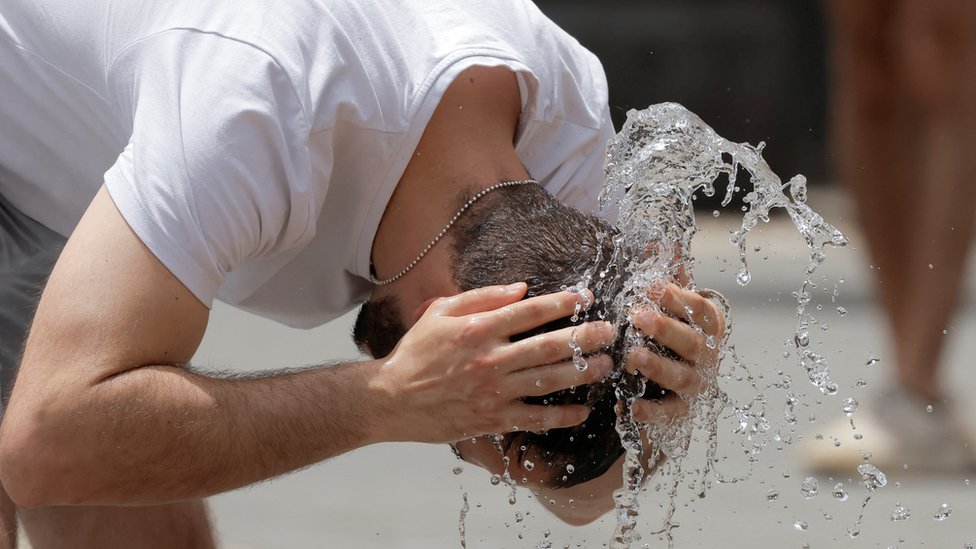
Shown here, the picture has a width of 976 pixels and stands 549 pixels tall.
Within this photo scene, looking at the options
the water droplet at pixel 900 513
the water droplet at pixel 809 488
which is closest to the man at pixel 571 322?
the water droplet at pixel 809 488

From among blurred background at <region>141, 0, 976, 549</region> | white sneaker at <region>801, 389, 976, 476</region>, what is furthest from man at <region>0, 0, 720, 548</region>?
white sneaker at <region>801, 389, 976, 476</region>

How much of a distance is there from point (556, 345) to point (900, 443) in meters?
1.86

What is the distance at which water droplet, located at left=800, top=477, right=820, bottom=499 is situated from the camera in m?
3.31

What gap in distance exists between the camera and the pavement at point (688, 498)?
3238 mm

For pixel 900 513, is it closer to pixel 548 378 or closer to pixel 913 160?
pixel 913 160

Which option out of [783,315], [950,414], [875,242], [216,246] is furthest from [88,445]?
[783,315]

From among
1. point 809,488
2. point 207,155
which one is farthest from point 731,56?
point 207,155

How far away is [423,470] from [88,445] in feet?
5.95

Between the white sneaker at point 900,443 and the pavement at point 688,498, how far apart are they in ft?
0.12

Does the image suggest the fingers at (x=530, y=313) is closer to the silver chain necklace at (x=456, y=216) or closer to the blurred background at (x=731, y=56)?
the silver chain necklace at (x=456, y=216)

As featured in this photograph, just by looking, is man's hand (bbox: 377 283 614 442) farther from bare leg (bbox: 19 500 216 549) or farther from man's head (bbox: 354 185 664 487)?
bare leg (bbox: 19 500 216 549)

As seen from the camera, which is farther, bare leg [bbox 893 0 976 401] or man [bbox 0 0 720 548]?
bare leg [bbox 893 0 976 401]

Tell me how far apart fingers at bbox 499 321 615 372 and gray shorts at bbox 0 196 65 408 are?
2.78ft

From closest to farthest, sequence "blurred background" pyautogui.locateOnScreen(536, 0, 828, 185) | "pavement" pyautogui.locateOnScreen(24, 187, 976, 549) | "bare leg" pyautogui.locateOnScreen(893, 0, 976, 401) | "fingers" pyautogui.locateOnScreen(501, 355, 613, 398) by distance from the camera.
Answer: "fingers" pyautogui.locateOnScreen(501, 355, 613, 398), "pavement" pyautogui.locateOnScreen(24, 187, 976, 549), "bare leg" pyautogui.locateOnScreen(893, 0, 976, 401), "blurred background" pyautogui.locateOnScreen(536, 0, 828, 185)
